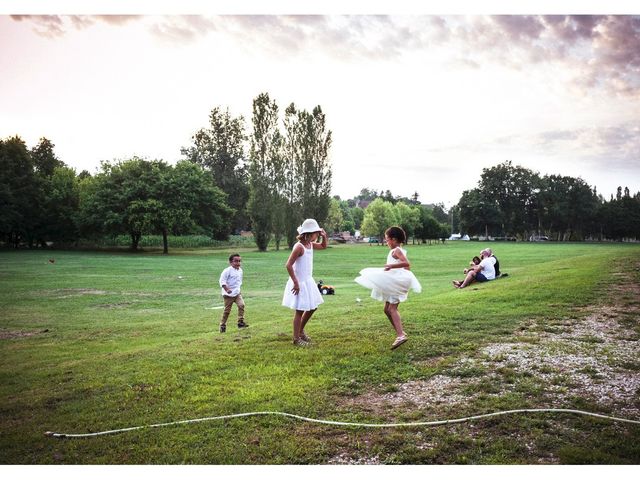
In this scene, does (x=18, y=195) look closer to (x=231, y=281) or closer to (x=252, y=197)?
(x=231, y=281)

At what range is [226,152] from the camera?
206 ft

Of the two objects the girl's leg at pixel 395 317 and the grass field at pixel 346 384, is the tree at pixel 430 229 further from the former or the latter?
the girl's leg at pixel 395 317

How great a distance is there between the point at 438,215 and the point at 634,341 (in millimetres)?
68960

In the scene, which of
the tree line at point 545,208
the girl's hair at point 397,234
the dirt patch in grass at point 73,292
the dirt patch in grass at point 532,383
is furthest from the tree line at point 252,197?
the girl's hair at point 397,234

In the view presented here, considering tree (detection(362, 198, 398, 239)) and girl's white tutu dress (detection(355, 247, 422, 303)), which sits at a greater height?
tree (detection(362, 198, 398, 239))

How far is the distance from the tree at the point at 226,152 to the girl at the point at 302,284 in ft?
186

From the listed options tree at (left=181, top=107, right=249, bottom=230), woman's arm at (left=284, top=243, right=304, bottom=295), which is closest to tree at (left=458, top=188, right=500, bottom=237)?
woman's arm at (left=284, top=243, right=304, bottom=295)

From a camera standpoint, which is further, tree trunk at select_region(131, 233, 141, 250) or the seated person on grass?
tree trunk at select_region(131, 233, 141, 250)

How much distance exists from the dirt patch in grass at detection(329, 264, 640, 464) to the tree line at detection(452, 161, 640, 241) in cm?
357

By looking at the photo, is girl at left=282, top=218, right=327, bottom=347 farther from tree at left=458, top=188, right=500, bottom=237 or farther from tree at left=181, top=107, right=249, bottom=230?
tree at left=181, top=107, right=249, bottom=230

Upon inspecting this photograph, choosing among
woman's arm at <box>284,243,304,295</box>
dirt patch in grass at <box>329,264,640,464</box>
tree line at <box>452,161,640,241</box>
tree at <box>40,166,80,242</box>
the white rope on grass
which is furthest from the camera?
tree at <box>40,166,80,242</box>

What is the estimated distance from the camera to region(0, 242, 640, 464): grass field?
374 centimetres

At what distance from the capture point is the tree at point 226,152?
2453 inches

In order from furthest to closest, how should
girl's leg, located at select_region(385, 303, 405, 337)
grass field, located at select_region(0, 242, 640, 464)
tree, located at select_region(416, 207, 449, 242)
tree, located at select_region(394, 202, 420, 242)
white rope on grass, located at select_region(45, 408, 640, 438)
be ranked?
1. tree, located at select_region(394, 202, 420, 242)
2. tree, located at select_region(416, 207, 449, 242)
3. girl's leg, located at select_region(385, 303, 405, 337)
4. white rope on grass, located at select_region(45, 408, 640, 438)
5. grass field, located at select_region(0, 242, 640, 464)
